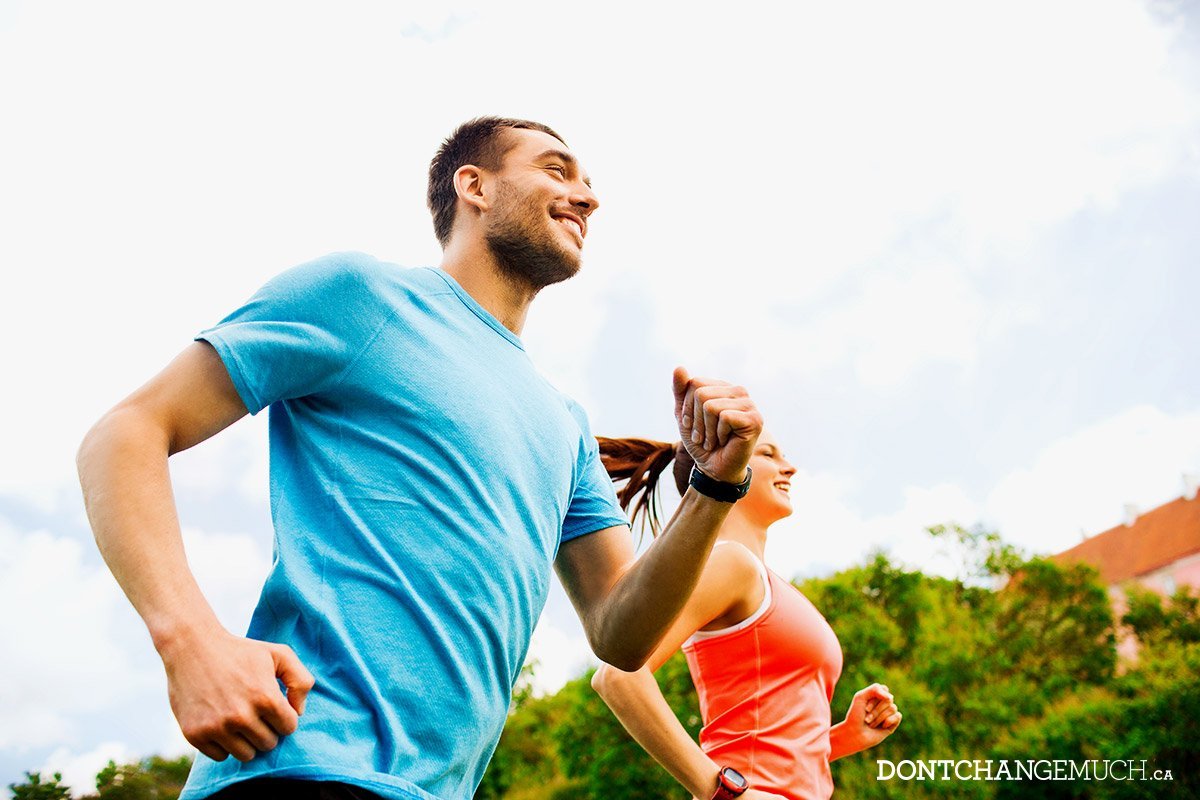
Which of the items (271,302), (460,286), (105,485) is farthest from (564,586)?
(105,485)

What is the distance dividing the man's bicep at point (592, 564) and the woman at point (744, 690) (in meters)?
0.77

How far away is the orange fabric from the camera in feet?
9.96

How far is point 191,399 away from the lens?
59.9 inches

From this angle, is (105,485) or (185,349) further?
(185,349)

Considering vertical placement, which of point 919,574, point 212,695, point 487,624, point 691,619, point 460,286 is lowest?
point 212,695

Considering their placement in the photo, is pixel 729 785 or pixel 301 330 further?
pixel 729 785

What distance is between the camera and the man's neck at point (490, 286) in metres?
2.22

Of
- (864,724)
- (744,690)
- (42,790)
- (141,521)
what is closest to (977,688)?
(864,724)

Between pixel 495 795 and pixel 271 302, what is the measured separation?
21274mm

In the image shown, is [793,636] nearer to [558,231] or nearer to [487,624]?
[558,231]

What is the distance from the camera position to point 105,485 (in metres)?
1.37

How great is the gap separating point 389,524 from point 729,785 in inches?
71.2

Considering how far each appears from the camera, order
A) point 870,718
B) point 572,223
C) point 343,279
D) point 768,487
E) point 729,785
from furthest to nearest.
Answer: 1. point 768,487
2. point 870,718
3. point 729,785
4. point 572,223
5. point 343,279

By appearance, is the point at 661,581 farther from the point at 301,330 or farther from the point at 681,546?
the point at 301,330
